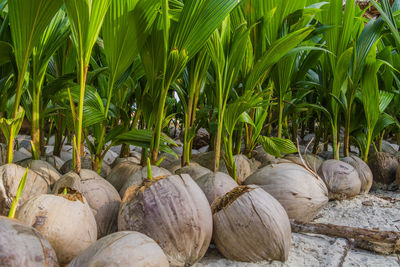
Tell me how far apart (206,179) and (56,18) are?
681 mm

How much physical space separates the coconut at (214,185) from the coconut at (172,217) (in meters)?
0.17

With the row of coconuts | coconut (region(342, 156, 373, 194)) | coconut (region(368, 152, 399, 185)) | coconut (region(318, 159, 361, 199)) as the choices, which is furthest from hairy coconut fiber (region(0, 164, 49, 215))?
coconut (region(368, 152, 399, 185))

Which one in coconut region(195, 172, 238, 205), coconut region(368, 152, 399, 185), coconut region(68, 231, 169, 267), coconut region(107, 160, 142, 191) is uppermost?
coconut region(68, 231, 169, 267)

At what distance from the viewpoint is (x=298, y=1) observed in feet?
4.43

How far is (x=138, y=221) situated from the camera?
715mm

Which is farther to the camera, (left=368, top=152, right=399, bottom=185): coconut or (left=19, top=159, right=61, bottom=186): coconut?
(left=368, top=152, right=399, bottom=185): coconut

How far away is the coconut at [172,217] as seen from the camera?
70 cm

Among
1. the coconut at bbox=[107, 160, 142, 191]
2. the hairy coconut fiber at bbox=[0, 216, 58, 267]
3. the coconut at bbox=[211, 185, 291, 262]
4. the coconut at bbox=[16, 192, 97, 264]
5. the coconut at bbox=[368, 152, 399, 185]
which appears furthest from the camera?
the coconut at bbox=[368, 152, 399, 185]

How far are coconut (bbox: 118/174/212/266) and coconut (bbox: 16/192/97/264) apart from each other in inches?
3.4

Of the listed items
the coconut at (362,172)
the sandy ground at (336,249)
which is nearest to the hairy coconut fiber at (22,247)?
the sandy ground at (336,249)

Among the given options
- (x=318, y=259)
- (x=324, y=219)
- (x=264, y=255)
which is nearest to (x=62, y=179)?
(x=264, y=255)

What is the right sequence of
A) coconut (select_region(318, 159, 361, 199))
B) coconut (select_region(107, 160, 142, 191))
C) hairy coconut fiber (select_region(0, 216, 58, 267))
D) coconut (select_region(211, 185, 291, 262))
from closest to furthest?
1. hairy coconut fiber (select_region(0, 216, 58, 267))
2. coconut (select_region(211, 185, 291, 262))
3. coconut (select_region(107, 160, 142, 191))
4. coconut (select_region(318, 159, 361, 199))

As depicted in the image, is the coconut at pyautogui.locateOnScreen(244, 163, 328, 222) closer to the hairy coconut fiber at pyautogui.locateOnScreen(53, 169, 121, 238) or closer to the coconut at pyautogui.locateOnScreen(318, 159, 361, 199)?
the coconut at pyautogui.locateOnScreen(318, 159, 361, 199)

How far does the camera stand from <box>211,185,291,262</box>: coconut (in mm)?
755
